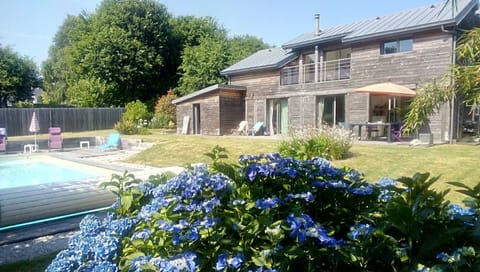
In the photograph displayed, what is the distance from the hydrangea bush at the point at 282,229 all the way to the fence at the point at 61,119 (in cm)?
2379

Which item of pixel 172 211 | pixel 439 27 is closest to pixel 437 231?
pixel 172 211

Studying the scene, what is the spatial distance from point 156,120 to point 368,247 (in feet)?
A: 82.3

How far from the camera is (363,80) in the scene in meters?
16.2

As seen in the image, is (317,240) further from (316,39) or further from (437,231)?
(316,39)

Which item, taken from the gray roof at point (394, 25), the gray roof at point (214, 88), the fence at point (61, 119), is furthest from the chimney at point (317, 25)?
the fence at point (61, 119)

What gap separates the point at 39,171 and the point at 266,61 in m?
13.4

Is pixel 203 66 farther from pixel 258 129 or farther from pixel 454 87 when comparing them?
pixel 454 87

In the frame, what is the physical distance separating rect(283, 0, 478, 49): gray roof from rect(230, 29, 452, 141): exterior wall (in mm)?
502

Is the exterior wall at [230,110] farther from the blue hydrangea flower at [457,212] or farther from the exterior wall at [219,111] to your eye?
the blue hydrangea flower at [457,212]

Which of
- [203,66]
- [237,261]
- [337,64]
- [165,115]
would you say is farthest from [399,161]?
[203,66]

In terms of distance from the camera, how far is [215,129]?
66.3 feet

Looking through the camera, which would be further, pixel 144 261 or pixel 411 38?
pixel 411 38

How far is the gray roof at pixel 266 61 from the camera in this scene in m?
19.7

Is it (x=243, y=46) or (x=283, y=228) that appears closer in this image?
(x=283, y=228)
